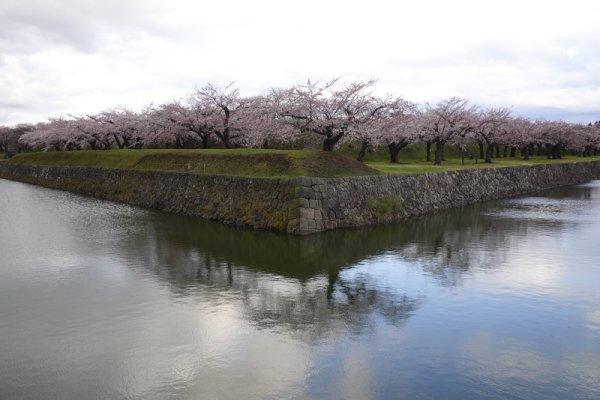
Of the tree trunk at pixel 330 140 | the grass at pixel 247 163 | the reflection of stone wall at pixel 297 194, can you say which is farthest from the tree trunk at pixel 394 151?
the grass at pixel 247 163

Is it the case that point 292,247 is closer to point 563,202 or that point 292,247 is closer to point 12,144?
point 563,202

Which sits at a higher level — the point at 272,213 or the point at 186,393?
the point at 272,213

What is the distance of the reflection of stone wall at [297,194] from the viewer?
18312mm

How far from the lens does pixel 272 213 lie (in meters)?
18.7

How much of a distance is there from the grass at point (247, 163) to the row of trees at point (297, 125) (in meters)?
5.15

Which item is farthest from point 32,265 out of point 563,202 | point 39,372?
point 563,202

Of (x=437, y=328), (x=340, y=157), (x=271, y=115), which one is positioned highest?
(x=271, y=115)

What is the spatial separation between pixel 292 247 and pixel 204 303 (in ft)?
19.9

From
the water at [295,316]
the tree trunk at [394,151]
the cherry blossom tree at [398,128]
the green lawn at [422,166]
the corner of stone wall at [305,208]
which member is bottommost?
the water at [295,316]

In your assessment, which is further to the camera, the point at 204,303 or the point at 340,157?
the point at 340,157

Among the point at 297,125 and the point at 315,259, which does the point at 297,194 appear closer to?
the point at 315,259

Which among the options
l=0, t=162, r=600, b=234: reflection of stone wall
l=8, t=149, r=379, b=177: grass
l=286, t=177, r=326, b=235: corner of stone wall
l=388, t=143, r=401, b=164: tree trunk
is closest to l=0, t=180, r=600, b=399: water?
l=286, t=177, r=326, b=235: corner of stone wall

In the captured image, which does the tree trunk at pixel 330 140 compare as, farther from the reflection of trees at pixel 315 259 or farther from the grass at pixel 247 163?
the reflection of trees at pixel 315 259

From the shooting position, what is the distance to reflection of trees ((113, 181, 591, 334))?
9.86m
